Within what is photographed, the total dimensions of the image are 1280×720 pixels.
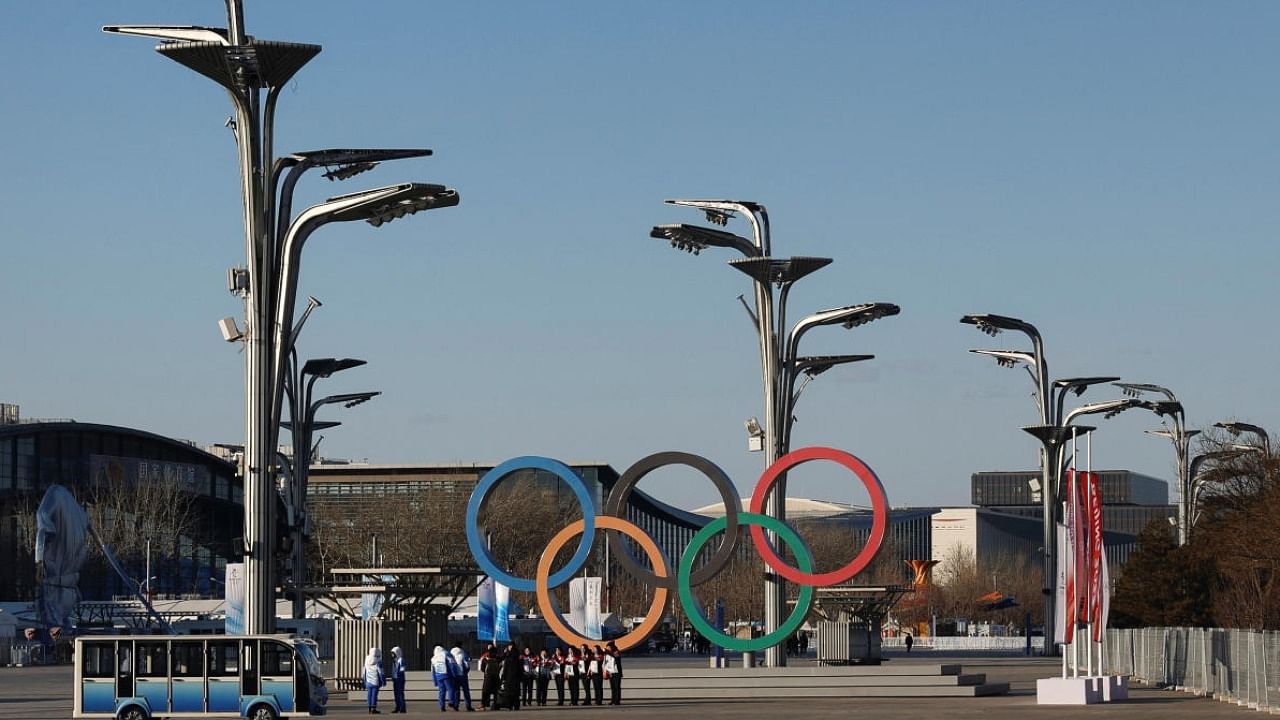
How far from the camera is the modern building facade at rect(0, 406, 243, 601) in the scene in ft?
352

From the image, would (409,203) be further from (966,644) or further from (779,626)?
(966,644)

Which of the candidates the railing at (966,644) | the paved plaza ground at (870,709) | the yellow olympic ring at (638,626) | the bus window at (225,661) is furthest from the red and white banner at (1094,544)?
the railing at (966,644)

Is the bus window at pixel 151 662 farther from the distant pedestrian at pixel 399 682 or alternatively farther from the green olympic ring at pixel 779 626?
the green olympic ring at pixel 779 626

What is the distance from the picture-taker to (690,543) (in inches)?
1827

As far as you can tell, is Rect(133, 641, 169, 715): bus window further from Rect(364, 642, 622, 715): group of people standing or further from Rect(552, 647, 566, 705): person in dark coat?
Rect(552, 647, 566, 705): person in dark coat

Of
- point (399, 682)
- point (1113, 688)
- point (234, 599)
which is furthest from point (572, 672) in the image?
point (234, 599)

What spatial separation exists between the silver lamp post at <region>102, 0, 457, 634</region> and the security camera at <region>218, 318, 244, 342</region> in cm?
19

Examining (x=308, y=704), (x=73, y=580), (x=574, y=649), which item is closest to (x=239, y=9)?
(x=308, y=704)

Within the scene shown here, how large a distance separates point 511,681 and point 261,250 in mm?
11832

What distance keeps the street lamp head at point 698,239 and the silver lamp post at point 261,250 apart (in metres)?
11.1

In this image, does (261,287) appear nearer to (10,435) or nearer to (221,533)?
(10,435)

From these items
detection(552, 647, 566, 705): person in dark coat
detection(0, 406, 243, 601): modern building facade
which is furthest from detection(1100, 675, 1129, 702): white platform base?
detection(0, 406, 243, 601): modern building facade

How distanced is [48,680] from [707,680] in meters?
23.6

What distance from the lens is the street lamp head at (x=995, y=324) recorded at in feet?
184
